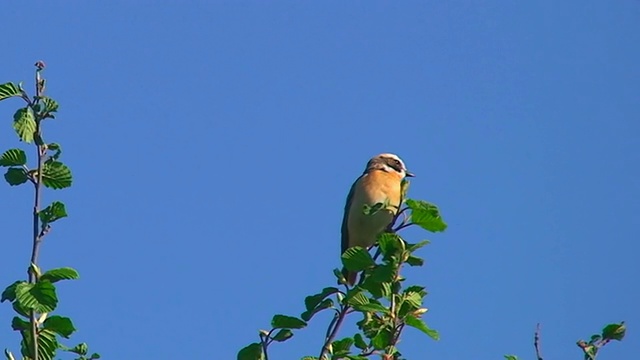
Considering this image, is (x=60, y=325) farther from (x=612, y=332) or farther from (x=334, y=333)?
(x=612, y=332)

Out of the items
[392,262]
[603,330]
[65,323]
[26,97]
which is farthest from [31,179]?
[603,330]

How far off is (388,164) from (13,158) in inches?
204

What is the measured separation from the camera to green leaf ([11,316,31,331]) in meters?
3.49

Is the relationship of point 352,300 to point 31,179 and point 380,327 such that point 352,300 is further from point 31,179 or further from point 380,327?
point 31,179

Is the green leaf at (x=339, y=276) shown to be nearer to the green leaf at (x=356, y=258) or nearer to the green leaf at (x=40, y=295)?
the green leaf at (x=356, y=258)

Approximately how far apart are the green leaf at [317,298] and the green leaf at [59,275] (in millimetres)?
970

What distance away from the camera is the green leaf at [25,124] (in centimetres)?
337

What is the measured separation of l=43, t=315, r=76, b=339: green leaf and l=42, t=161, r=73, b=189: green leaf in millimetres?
462

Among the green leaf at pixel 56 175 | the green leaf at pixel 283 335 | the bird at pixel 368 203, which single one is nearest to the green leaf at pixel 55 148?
the green leaf at pixel 56 175

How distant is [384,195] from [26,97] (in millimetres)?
4403

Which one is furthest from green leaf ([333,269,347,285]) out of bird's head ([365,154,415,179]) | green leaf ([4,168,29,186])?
bird's head ([365,154,415,179])

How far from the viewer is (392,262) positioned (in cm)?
376

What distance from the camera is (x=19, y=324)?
11.5ft

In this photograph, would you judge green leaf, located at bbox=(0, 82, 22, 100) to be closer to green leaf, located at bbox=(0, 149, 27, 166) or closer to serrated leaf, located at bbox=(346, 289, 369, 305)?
green leaf, located at bbox=(0, 149, 27, 166)
